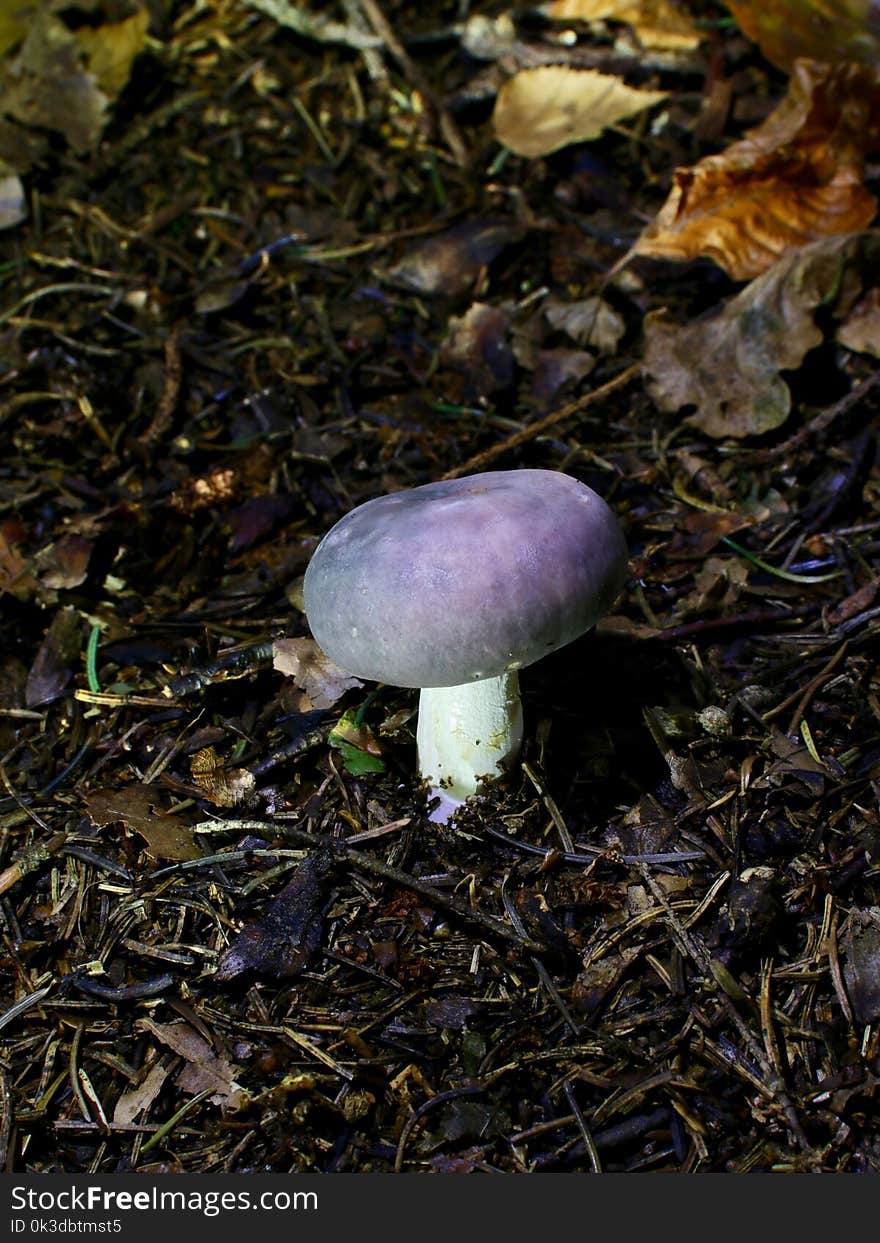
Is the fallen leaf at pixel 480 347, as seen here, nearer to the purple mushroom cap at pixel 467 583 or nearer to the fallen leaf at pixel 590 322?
the fallen leaf at pixel 590 322

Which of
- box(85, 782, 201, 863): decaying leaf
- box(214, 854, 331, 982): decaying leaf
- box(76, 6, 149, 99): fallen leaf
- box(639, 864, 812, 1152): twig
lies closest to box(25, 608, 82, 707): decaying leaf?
box(85, 782, 201, 863): decaying leaf

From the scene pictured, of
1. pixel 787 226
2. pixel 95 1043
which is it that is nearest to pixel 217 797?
pixel 95 1043

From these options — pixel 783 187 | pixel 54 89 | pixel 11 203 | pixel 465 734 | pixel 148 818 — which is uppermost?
pixel 54 89

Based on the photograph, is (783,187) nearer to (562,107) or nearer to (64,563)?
(562,107)

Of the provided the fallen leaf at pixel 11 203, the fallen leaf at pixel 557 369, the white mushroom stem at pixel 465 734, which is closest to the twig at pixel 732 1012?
the white mushroom stem at pixel 465 734

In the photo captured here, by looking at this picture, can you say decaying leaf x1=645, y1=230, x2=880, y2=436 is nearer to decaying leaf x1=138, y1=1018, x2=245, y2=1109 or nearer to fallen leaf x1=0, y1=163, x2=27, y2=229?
decaying leaf x1=138, y1=1018, x2=245, y2=1109

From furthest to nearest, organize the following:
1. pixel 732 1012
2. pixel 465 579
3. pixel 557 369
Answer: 1. pixel 557 369
2. pixel 732 1012
3. pixel 465 579

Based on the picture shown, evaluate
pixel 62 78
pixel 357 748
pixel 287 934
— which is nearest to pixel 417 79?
pixel 62 78

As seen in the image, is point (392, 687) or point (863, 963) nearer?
point (863, 963)
